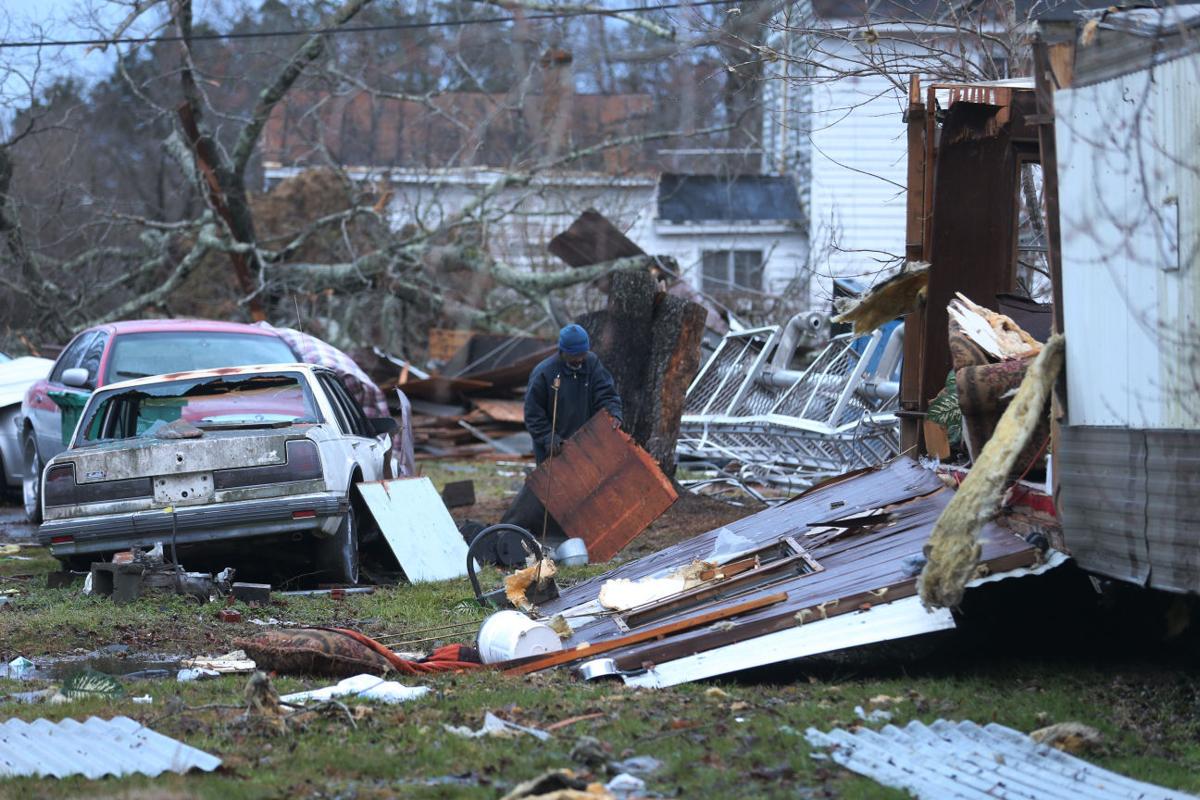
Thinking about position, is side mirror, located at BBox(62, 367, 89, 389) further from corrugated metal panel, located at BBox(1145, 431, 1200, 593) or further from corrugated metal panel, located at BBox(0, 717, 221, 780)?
corrugated metal panel, located at BBox(1145, 431, 1200, 593)

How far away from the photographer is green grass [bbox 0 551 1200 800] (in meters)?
4.15

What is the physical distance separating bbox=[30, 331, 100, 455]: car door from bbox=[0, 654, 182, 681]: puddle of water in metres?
5.70

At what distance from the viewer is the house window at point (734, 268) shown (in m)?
27.5

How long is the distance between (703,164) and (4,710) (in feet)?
92.8

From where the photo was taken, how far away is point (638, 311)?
1234 centimetres

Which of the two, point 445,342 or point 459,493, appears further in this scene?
point 445,342

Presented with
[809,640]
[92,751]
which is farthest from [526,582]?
[92,751]

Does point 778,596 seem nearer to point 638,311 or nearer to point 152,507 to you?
point 152,507

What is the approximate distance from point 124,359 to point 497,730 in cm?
811

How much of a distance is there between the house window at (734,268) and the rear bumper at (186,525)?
19.2 meters

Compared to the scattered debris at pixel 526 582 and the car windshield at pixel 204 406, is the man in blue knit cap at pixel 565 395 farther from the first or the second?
the scattered debris at pixel 526 582

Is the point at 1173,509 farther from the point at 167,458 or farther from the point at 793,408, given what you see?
the point at 793,408

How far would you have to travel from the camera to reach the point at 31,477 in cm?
1258

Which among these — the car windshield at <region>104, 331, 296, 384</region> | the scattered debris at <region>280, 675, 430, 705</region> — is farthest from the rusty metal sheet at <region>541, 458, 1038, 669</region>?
the car windshield at <region>104, 331, 296, 384</region>
